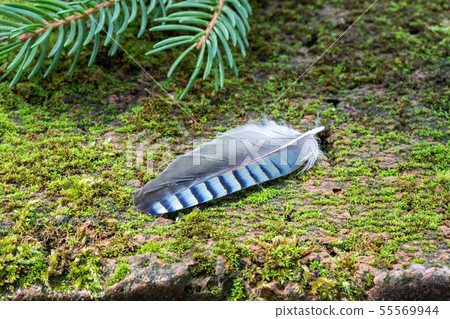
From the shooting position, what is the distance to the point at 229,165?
250 cm

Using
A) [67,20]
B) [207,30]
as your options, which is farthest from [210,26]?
[67,20]

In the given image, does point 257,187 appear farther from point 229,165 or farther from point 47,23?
point 47,23

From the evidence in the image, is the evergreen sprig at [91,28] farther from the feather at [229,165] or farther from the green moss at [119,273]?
the green moss at [119,273]

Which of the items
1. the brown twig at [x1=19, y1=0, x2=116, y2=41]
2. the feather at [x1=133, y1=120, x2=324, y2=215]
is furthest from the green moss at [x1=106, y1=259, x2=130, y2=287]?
the brown twig at [x1=19, y1=0, x2=116, y2=41]

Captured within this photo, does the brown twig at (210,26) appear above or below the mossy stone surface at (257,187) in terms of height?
above

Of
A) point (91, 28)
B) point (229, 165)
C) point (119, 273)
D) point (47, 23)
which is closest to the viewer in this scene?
point (119, 273)

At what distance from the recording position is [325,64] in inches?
131

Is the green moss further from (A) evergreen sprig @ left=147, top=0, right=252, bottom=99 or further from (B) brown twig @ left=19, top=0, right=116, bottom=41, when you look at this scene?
(B) brown twig @ left=19, top=0, right=116, bottom=41

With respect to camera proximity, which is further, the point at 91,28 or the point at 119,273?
the point at 91,28

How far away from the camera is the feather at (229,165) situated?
92.8 inches

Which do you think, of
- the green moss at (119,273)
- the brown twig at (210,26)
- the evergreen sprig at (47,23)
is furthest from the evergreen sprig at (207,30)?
the green moss at (119,273)

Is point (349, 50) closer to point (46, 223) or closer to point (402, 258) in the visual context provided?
point (402, 258)

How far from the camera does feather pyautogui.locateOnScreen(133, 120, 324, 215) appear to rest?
2.36 m

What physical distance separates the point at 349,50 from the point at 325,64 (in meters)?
0.26
